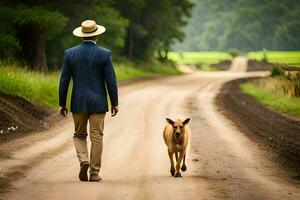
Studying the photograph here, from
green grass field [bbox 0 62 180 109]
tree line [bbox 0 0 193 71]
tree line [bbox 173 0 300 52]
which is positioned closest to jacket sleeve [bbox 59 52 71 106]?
green grass field [bbox 0 62 180 109]

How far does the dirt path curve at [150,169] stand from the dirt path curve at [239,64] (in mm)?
52568

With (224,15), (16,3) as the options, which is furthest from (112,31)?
(224,15)

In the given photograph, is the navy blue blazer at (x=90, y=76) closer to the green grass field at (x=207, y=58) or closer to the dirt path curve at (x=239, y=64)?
the dirt path curve at (x=239, y=64)

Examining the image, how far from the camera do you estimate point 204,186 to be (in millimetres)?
8602

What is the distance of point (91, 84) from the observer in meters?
8.91

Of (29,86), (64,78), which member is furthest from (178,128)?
(29,86)

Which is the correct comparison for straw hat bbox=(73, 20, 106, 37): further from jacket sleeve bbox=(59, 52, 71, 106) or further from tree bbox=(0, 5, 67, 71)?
tree bbox=(0, 5, 67, 71)

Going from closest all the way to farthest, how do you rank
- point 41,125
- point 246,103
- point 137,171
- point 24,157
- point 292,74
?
point 137,171, point 24,157, point 41,125, point 292,74, point 246,103

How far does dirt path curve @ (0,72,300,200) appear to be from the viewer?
8.02 m

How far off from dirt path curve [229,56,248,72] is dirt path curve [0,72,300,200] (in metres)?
52.6

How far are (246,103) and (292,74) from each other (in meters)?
3.31

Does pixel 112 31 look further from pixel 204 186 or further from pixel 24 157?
pixel 204 186

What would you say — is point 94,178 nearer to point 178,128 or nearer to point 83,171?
point 83,171

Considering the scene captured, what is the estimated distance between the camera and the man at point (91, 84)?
29.1ft
